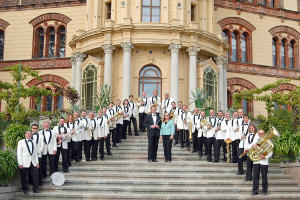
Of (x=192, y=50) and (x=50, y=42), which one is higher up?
(x=50, y=42)

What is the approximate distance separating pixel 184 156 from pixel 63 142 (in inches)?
177

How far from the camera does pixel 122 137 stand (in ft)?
53.6

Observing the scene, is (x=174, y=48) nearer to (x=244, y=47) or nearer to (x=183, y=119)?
(x=183, y=119)

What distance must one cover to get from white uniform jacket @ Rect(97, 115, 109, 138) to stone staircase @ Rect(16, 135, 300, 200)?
0.96 metres

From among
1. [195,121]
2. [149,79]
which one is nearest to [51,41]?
[149,79]

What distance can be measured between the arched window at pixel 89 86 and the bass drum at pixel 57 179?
40.3 feet

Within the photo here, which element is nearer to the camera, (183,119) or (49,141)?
(49,141)

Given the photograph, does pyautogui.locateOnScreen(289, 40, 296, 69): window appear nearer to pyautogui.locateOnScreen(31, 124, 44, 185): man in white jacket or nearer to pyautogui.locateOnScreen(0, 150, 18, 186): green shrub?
pyautogui.locateOnScreen(31, 124, 44, 185): man in white jacket

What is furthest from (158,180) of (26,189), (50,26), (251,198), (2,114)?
(50,26)

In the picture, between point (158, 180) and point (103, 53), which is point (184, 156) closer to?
point (158, 180)

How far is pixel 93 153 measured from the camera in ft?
45.4

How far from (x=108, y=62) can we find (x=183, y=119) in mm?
8835

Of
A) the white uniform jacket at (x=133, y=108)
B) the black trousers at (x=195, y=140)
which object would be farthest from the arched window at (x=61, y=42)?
the black trousers at (x=195, y=140)

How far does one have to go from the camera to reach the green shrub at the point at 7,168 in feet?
36.0
